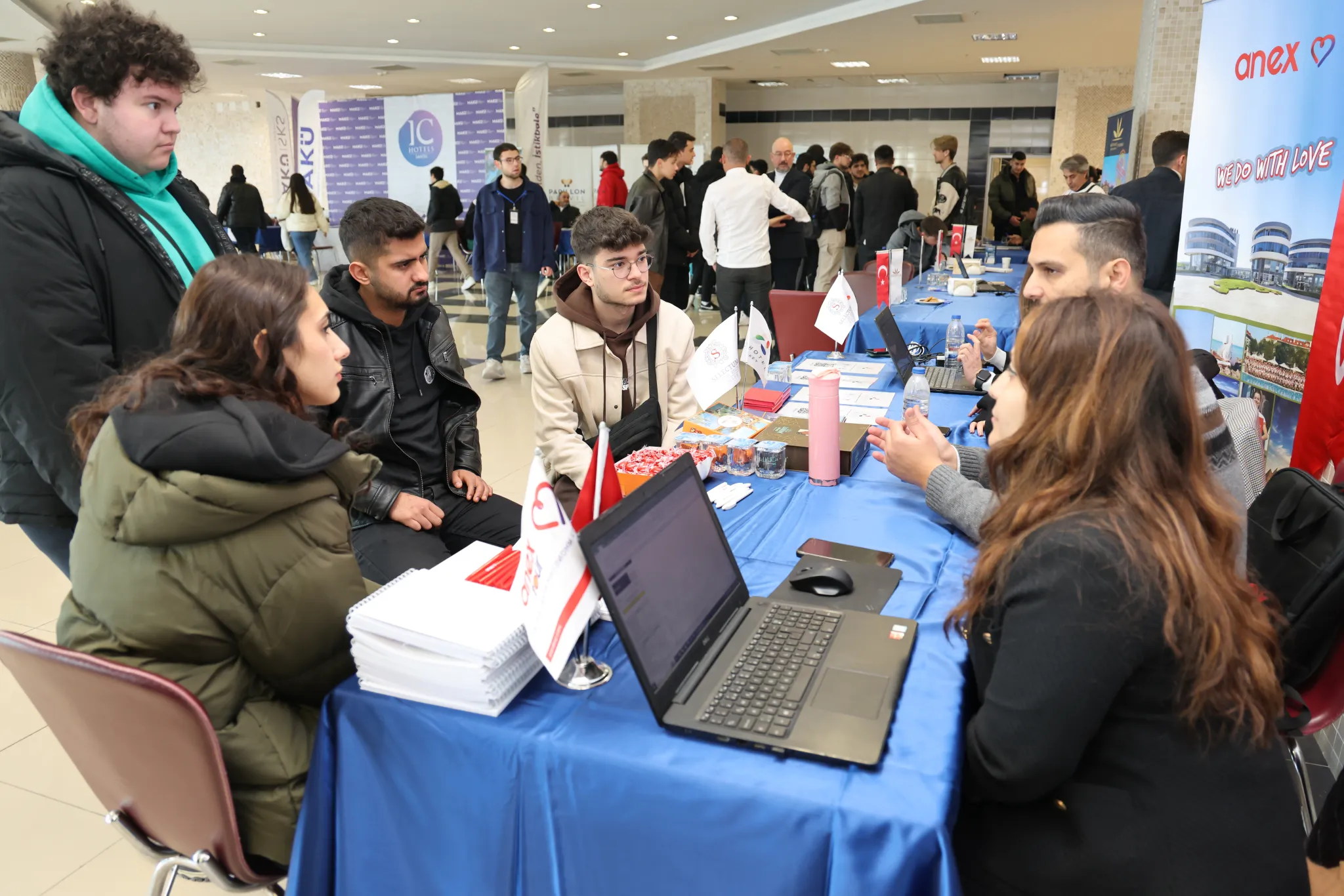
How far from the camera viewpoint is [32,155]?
1.59 m

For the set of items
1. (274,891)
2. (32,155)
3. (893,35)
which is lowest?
(274,891)

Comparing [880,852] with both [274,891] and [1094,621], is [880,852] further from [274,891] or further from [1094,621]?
[274,891]

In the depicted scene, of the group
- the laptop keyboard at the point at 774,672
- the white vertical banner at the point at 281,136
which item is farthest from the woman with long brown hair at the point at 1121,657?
the white vertical banner at the point at 281,136

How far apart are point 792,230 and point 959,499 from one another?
599cm

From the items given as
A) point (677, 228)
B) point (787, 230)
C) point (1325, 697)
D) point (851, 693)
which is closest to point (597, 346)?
point (851, 693)

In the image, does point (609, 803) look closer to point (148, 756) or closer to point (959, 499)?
point (148, 756)

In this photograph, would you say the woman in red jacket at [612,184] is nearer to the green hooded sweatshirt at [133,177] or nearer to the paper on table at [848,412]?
the paper on table at [848,412]

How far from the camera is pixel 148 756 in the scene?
3.71ft

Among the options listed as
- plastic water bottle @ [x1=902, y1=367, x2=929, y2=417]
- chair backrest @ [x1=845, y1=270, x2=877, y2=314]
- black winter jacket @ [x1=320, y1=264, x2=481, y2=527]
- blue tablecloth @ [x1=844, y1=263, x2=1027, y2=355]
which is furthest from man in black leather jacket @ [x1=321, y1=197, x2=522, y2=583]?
chair backrest @ [x1=845, y1=270, x2=877, y2=314]

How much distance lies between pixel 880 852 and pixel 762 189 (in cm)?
562

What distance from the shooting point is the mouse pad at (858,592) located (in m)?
1.41

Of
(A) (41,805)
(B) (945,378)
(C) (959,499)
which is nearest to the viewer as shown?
(C) (959,499)

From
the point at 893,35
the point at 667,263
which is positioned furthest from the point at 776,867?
the point at 893,35

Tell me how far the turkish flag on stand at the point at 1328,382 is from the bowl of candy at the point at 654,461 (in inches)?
61.9
